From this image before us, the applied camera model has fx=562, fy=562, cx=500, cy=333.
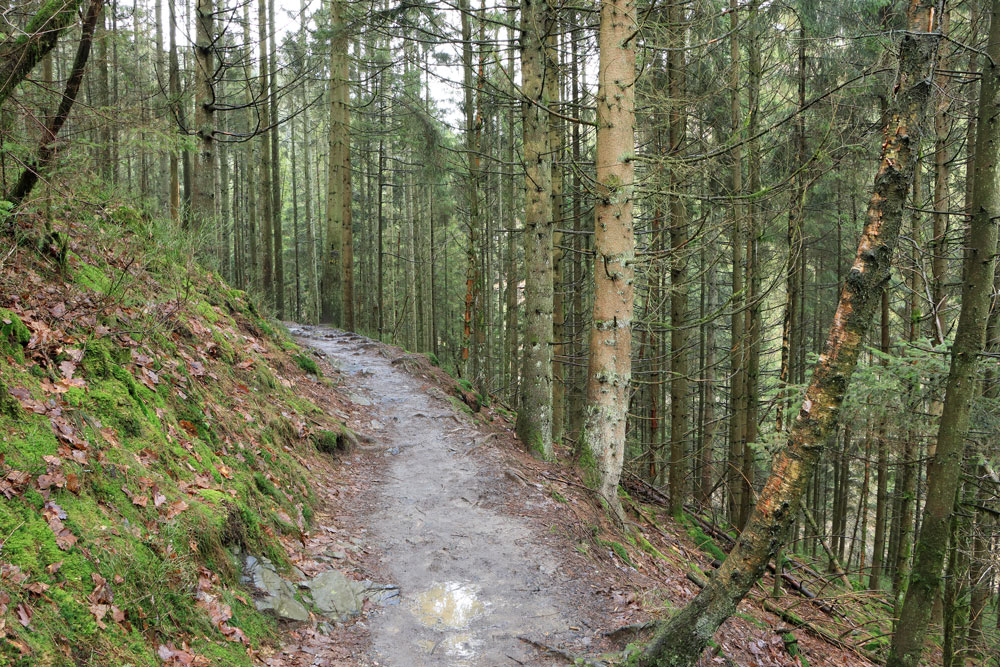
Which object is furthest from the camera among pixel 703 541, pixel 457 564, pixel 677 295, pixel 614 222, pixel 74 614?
pixel 703 541

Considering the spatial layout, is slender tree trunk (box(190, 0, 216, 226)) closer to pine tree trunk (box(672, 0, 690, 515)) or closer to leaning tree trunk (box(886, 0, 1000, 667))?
pine tree trunk (box(672, 0, 690, 515))

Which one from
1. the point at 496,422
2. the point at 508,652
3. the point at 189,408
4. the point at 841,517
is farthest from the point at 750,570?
the point at 841,517

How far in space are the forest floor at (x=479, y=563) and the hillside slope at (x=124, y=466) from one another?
0.54m

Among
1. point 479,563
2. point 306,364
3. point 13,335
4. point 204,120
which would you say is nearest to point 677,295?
point 479,563

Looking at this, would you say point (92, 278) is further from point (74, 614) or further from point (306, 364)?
point (306, 364)

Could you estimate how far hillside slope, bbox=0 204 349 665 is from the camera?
8.66ft

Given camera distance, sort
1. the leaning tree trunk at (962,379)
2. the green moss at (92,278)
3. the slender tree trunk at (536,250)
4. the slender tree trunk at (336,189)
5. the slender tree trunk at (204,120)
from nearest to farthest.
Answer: the green moss at (92,278), the leaning tree trunk at (962,379), the slender tree trunk at (536,250), the slender tree trunk at (204,120), the slender tree trunk at (336,189)

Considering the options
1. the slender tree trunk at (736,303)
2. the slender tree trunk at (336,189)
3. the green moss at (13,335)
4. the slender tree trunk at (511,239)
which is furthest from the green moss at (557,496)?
the slender tree trunk at (336,189)

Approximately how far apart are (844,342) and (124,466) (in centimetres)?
462

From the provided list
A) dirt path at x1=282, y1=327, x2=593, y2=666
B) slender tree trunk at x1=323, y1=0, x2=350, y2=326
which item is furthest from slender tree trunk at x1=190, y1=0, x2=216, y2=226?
slender tree trunk at x1=323, y1=0, x2=350, y2=326

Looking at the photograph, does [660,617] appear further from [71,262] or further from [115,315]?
[71,262]

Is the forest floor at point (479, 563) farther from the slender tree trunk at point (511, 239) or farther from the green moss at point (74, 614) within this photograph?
the slender tree trunk at point (511, 239)

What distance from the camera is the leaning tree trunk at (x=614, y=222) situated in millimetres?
6141

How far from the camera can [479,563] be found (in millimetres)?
5406
